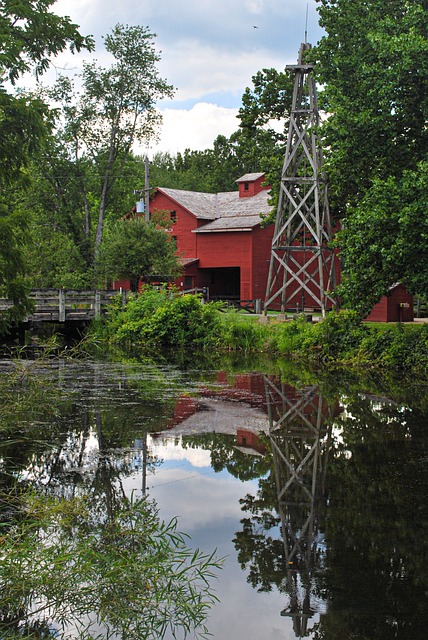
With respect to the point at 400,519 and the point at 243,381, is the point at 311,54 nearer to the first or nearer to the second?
the point at 243,381

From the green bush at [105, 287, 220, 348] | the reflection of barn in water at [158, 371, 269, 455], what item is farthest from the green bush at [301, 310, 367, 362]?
the green bush at [105, 287, 220, 348]

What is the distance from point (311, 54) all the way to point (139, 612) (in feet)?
73.8

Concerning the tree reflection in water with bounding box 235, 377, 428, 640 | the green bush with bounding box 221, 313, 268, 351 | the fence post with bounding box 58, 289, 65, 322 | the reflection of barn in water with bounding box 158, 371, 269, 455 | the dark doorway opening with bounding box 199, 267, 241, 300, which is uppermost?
the dark doorway opening with bounding box 199, 267, 241, 300

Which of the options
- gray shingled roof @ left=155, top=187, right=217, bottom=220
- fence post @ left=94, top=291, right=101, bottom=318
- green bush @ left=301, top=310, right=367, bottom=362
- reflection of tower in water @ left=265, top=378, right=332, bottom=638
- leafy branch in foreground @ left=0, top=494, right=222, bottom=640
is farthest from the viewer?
gray shingled roof @ left=155, top=187, right=217, bottom=220

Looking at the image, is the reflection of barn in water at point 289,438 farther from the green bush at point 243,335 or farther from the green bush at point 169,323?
the green bush at point 169,323

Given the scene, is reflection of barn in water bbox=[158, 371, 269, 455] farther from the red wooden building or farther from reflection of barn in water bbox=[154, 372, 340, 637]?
the red wooden building

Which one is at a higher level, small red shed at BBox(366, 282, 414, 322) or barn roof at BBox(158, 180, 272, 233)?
barn roof at BBox(158, 180, 272, 233)

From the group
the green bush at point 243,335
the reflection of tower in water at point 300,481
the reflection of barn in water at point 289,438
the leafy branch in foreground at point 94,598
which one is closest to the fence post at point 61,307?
the green bush at point 243,335

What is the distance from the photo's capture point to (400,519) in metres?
8.04

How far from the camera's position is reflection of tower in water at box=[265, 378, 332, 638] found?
6160mm

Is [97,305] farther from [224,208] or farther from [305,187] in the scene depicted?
[224,208]

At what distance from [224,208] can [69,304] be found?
13.9 meters

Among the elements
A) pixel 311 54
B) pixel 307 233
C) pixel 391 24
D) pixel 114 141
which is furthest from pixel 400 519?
pixel 114 141

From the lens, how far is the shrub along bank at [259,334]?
73.9 ft
